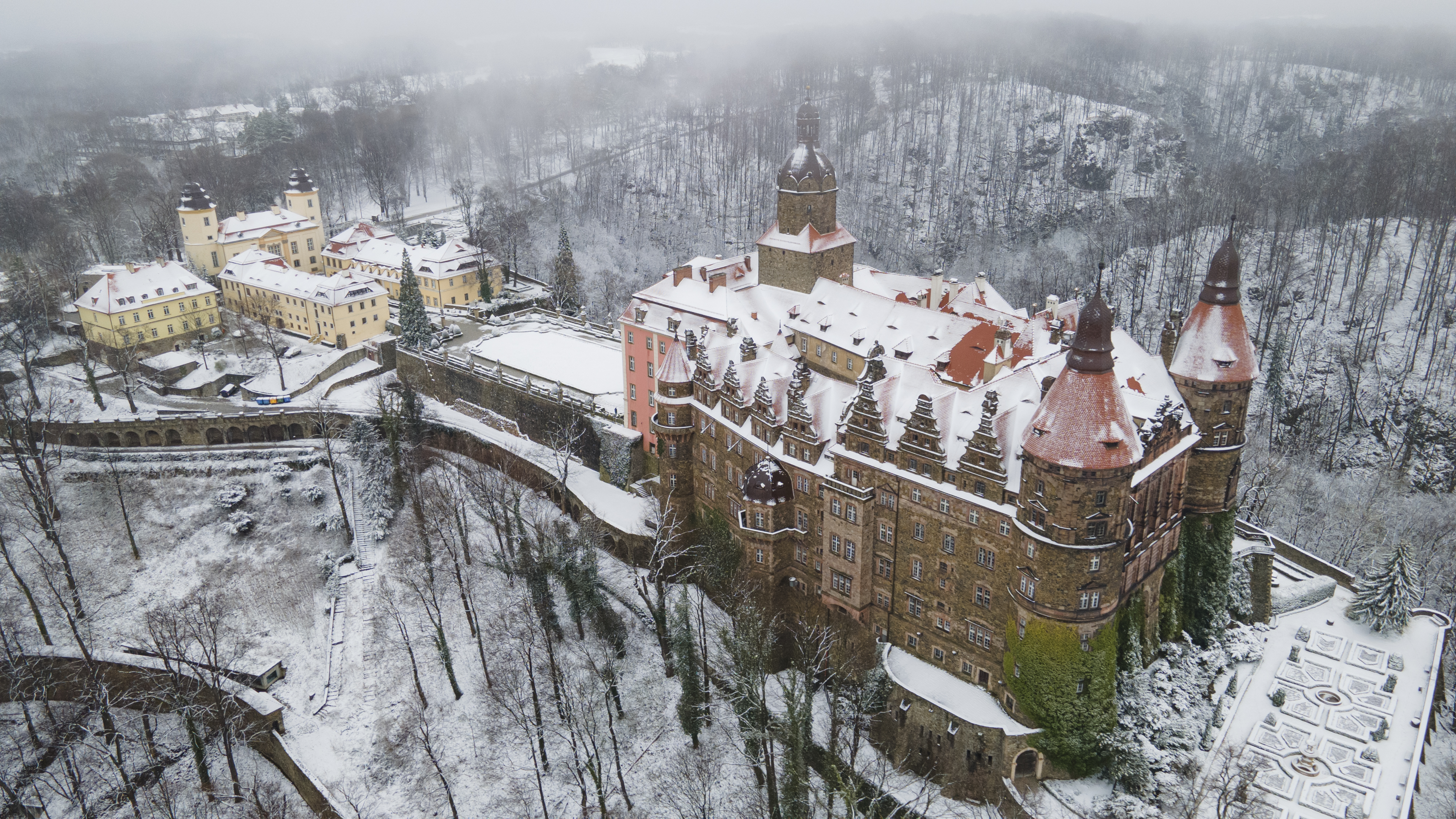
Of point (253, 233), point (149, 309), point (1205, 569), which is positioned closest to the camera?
point (1205, 569)

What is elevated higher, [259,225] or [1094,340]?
[1094,340]

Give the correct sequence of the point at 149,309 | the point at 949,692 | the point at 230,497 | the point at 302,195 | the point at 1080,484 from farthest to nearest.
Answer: the point at 302,195
the point at 149,309
the point at 230,497
the point at 949,692
the point at 1080,484

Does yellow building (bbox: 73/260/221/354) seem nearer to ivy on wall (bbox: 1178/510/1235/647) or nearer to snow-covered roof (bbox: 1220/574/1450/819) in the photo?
ivy on wall (bbox: 1178/510/1235/647)

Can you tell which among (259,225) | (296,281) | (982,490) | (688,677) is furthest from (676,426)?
(259,225)

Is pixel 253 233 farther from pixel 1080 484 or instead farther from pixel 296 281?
pixel 1080 484

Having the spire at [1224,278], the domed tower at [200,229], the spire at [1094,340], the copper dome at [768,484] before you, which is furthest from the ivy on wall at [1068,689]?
the domed tower at [200,229]

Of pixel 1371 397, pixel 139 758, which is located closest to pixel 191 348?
pixel 139 758

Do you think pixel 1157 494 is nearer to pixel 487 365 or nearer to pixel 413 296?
pixel 487 365
